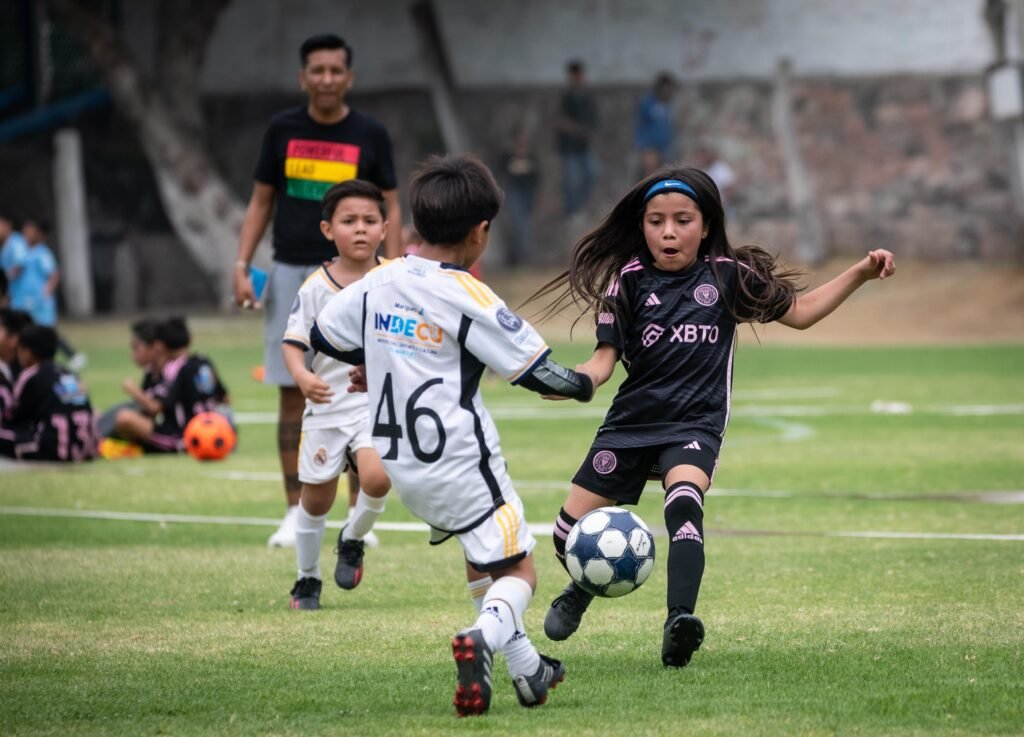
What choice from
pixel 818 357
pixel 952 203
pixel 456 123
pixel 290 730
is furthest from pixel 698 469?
pixel 456 123

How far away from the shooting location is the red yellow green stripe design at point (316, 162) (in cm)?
939

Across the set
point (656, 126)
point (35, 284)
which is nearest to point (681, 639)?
point (35, 284)

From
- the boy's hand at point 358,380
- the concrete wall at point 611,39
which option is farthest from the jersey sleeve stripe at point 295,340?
the concrete wall at point 611,39

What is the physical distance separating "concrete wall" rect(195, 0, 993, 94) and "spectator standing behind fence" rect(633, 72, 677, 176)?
114 cm

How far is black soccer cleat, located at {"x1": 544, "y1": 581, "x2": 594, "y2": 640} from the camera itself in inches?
245

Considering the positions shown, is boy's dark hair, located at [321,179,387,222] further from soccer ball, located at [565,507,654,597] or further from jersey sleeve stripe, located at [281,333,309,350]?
soccer ball, located at [565,507,654,597]

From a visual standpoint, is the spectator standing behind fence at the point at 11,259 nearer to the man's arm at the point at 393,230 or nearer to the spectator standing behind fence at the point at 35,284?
the spectator standing behind fence at the point at 35,284

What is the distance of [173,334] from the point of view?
46.9ft

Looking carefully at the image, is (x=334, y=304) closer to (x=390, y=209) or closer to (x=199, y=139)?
(x=390, y=209)

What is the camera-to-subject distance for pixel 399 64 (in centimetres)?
3425

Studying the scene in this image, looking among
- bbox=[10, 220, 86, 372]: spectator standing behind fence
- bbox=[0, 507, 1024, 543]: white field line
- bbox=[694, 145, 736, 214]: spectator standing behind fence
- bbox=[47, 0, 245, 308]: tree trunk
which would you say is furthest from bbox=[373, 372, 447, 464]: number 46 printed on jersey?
bbox=[47, 0, 245, 308]: tree trunk

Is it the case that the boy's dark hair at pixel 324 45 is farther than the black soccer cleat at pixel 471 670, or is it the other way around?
the boy's dark hair at pixel 324 45

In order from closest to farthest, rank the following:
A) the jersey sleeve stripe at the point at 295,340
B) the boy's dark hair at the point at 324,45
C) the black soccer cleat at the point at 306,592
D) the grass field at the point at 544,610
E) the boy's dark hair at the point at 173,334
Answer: the grass field at the point at 544,610 < the jersey sleeve stripe at the point at 295,340 < the black soccer cleat at the point at 306,592 < the boy's dark hair at the point at 324,45 < the boy's dark hair at the point at 173,334

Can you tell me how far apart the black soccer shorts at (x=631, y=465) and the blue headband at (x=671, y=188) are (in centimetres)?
97
